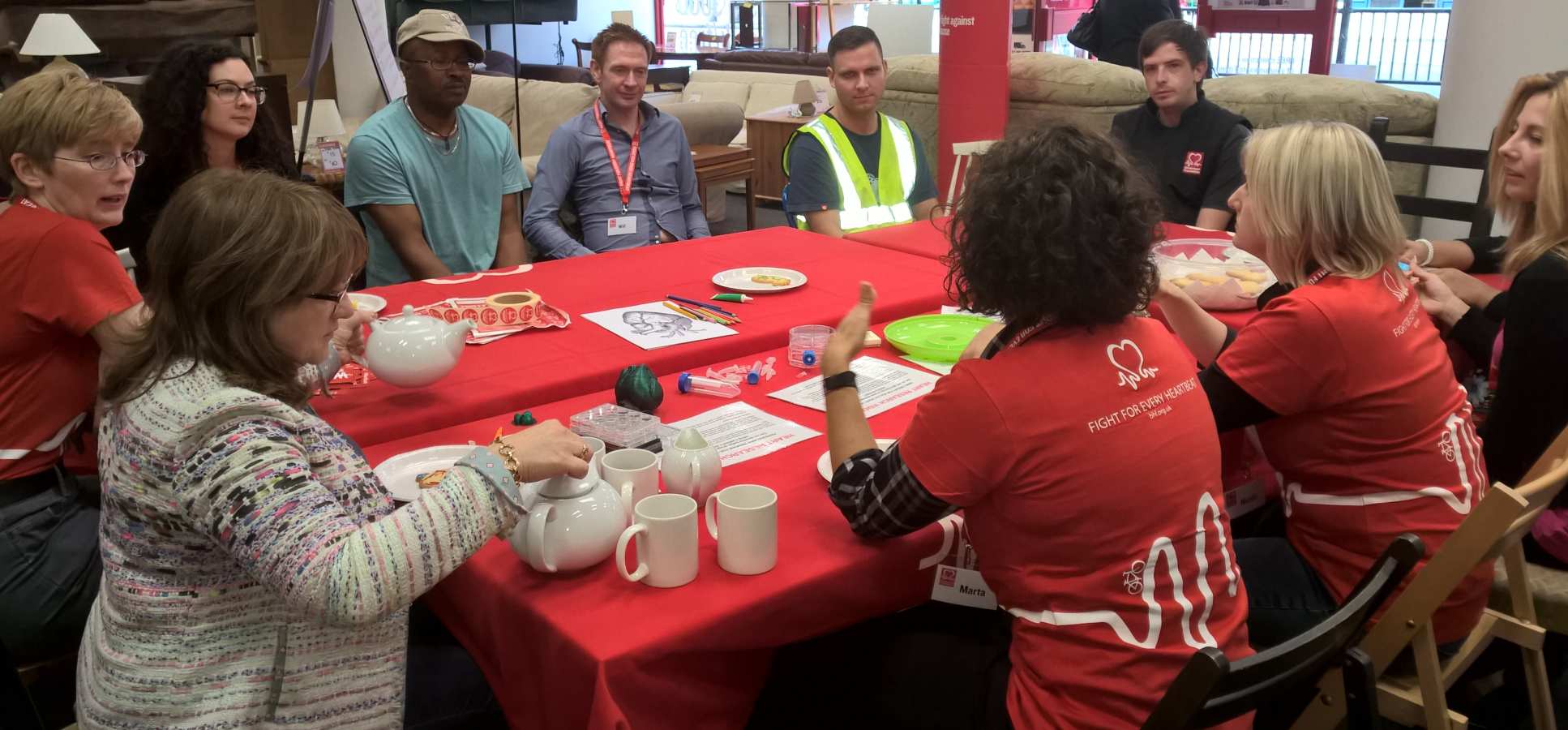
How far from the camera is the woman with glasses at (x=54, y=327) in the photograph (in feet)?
5.37

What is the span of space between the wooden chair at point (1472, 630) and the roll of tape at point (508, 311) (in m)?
1.55

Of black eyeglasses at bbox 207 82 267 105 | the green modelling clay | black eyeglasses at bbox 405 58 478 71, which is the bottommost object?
the green modelling clay

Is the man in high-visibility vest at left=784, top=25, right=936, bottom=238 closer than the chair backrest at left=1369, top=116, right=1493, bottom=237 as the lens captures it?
No

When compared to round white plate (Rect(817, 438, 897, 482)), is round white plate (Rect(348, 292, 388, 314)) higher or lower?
higher

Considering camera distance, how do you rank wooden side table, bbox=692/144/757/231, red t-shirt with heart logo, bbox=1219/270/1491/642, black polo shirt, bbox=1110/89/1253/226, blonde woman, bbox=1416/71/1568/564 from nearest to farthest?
red t-shirt with heart logo, bbox=1219/270/1491/642 → blonde woman, bbox=1416/71/1568/564 → black polo shirt, bbox=1110/89/1253/226 → wooden side table, bbox=692/144/757/231

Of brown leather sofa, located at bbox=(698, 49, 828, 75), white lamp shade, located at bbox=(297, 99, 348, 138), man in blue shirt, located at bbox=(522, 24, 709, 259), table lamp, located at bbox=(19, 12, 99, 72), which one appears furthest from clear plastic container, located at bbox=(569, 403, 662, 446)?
brown leather sofa, located at bbox=(698, 49, 828, 75)

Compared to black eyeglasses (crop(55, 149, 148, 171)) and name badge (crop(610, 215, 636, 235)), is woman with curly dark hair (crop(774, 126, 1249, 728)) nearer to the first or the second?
black eyeglasses (crop(55, 149, 148, 171))

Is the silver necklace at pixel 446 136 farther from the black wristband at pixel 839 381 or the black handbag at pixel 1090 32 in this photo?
the black handbag at pixel 1090 32

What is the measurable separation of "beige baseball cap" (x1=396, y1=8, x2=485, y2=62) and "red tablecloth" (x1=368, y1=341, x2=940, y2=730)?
2.05 meters

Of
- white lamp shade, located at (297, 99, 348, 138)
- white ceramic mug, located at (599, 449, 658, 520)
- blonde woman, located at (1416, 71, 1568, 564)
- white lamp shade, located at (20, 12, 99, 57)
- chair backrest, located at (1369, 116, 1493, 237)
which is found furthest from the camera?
white lamp shade, located at (20, 12, 99, 57)

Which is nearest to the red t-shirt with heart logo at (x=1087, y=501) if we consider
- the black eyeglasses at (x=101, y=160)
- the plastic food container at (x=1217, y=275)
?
the plastic food container at (x=1217, y=275)

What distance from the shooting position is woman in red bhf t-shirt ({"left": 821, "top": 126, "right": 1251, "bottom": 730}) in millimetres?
1226

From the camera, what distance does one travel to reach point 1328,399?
5.14ft

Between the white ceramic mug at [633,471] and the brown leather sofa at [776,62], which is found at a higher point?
the brown leather sofa at [776,62]
